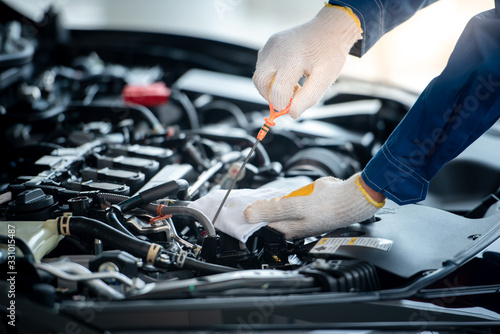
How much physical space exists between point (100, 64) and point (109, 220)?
5.82ft

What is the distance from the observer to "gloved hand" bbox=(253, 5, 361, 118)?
1.14m

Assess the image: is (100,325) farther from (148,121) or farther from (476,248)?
(148,121)

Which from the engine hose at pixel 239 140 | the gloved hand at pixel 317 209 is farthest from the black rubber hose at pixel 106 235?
the engine hose at pixel 239 140

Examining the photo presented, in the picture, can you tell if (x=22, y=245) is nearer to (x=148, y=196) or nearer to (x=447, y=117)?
(x=148, y=196)

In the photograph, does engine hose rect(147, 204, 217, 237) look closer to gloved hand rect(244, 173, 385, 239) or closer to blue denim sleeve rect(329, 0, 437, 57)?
gloved hand rect(244, 173, 385, 239)

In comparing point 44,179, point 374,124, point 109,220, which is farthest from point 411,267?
point 374,124

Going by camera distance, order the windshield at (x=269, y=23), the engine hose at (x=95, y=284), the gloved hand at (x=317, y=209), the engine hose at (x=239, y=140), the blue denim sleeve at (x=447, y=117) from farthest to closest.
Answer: the windshield at (x=269, y=23) < the engine hose at (x=239, y=140) < the gloved hand at (x=317, y=209) < the blue denim sleeve at (x=447, y=117) < the engine hose at (x=95, y=284)

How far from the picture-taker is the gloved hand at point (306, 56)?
114 centimetres

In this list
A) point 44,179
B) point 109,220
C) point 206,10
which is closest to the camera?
A: point 109,220

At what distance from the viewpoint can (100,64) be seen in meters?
2.66

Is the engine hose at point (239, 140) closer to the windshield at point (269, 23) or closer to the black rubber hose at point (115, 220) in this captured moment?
the windshield at point (269, 23)

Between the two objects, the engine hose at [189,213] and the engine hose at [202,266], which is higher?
the engine hose at [189,213]

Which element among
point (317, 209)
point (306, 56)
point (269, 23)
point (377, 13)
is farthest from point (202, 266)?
point (269, 23)

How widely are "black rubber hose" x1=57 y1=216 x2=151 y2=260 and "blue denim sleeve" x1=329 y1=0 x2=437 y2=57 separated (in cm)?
69
